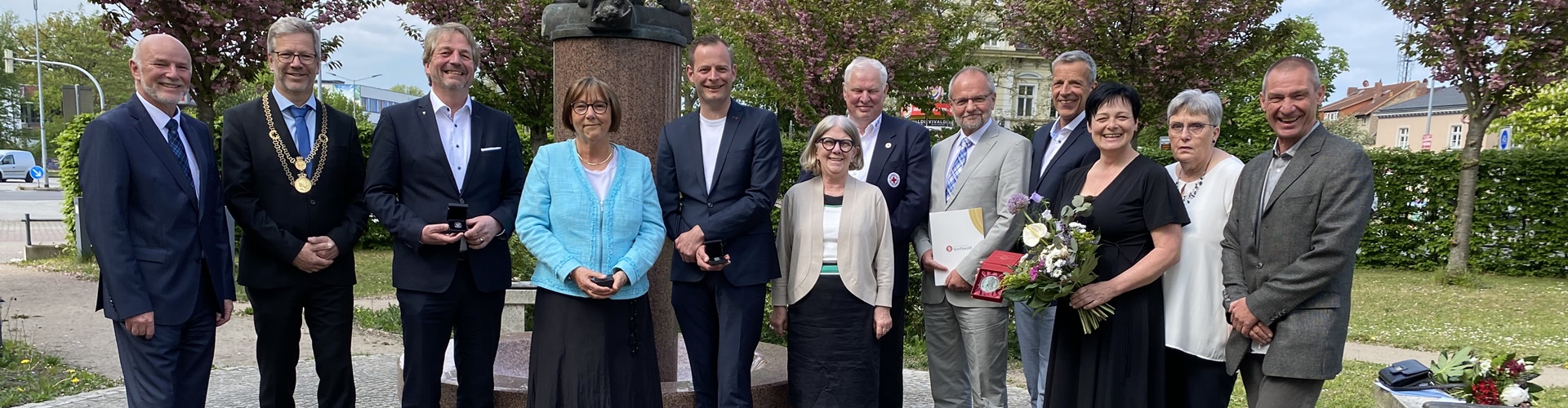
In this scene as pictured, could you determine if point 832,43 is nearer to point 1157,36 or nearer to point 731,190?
point 1157,36

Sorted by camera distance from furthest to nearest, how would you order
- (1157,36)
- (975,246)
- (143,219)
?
1. (1157,36)
2. (975,246)
3. (143,219)

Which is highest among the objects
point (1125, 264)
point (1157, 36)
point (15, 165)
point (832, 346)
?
point (1157, 36)

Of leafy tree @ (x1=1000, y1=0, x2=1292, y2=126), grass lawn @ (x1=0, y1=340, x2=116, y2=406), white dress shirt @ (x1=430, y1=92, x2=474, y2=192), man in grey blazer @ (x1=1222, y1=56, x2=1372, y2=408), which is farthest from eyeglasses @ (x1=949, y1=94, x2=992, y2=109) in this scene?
leafy tree @ (x1=1000, y1=0, x2=1292, y2=126)

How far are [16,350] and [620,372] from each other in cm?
595

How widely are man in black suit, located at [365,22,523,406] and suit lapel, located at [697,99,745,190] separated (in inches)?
33.4

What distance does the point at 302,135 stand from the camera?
3.88 m

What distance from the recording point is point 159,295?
3453 millimetres

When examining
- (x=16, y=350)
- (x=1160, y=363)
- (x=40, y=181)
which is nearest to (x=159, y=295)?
(x=1160, y=363)

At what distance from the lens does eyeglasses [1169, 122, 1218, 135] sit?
3730 mm

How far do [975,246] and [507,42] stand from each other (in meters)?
11.6

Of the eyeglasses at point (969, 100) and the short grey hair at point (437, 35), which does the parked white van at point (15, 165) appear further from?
the eyeglasses at point (969, 100)

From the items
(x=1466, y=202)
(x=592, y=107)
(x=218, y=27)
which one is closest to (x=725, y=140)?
(x=592, y=107)

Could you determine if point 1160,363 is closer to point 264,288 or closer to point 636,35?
point 636,35

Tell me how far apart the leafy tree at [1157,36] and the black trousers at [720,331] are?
1072 centimetres
